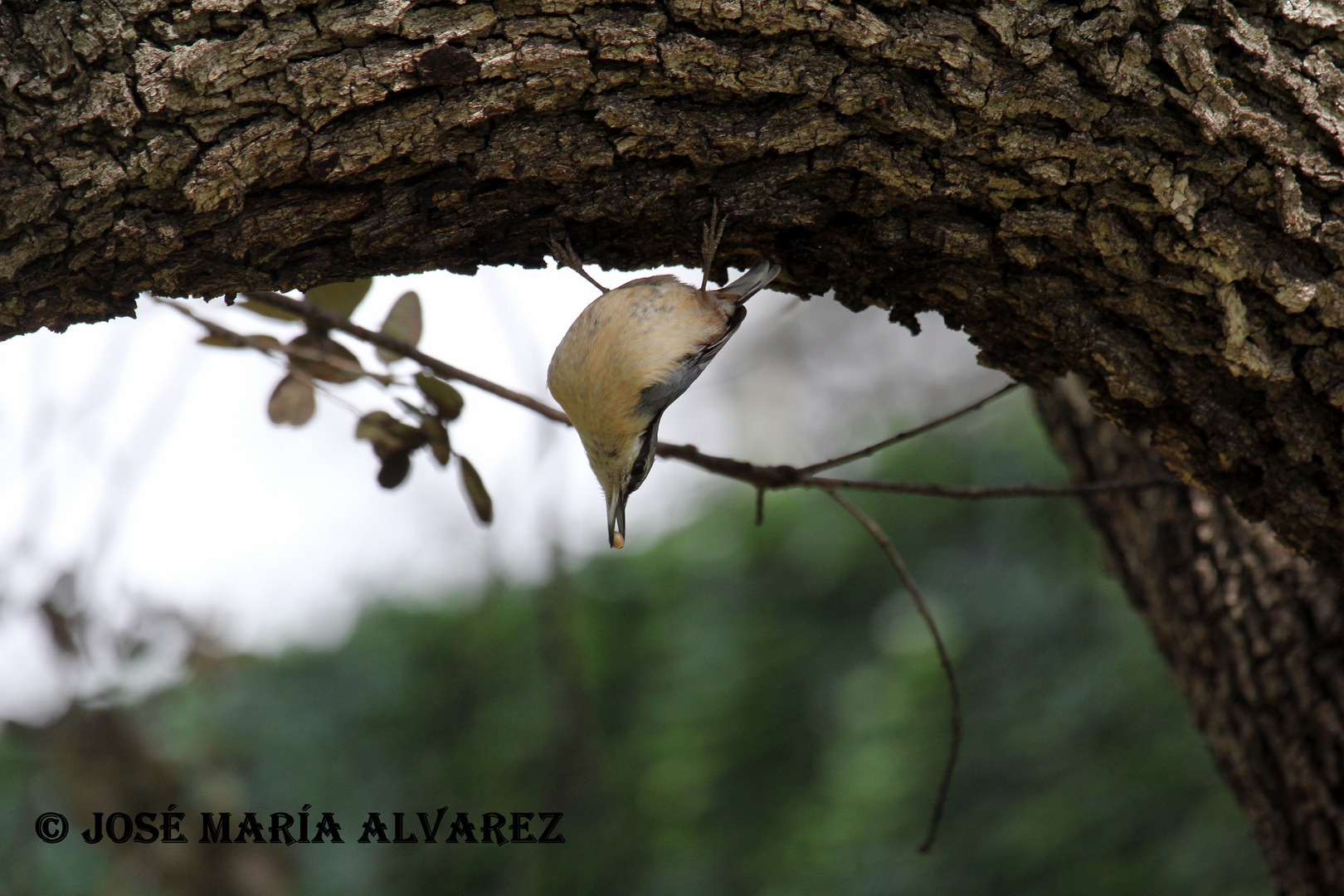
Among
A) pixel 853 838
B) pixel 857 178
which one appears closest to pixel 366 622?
pixel 853 838

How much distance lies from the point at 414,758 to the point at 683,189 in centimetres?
509

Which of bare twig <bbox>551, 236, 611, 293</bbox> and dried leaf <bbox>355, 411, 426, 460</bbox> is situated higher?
dried leaf <bbox>355, 411, 426, 460</bbox>

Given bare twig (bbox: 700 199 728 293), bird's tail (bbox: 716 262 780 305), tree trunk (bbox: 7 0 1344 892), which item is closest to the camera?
tree trunk (bbox: 7 0 1344 892)

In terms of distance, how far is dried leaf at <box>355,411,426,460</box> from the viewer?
2188 millimetres

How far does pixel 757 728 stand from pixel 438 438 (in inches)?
152

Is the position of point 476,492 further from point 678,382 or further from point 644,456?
point 678,382

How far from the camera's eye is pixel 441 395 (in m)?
2.12

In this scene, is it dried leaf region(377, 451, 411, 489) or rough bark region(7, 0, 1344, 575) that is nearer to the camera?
rough bark region(7, 0, 1344, 575)

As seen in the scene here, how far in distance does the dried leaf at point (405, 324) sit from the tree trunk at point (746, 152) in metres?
0.58

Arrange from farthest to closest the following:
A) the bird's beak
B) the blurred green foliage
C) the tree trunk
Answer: the blurred green foliage
the bird's beak
the tree trunk

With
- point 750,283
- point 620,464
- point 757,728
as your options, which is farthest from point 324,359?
point 757,728

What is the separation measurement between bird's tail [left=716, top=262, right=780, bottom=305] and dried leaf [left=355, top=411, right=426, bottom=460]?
77 cm

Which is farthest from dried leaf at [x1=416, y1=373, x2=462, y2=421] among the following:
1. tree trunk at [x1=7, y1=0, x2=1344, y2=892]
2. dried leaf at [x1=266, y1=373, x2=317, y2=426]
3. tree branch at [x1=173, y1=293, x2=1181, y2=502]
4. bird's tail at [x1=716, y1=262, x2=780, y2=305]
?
bird's tail at [x1=716, y1=262, x2=780, y2=305]

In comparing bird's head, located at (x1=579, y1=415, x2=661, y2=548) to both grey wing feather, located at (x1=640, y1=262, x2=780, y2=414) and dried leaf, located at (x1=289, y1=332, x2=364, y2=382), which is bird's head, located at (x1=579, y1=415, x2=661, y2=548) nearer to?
grey wing feather, located at (x1=640, y1=262, x2=780, y2=414)
